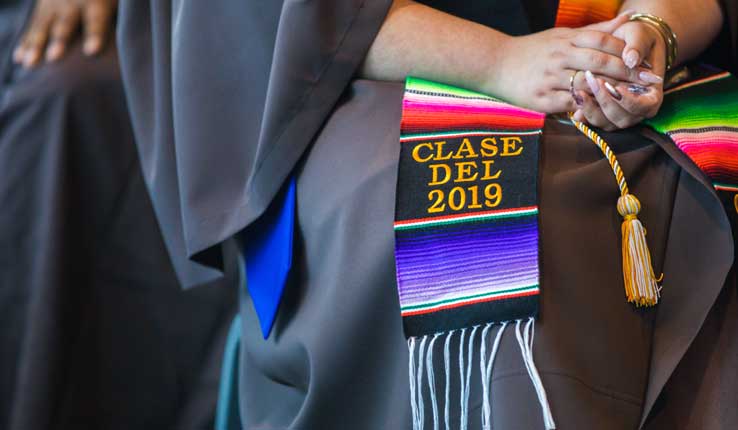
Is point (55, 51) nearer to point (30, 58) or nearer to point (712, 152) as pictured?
point (30, 58)

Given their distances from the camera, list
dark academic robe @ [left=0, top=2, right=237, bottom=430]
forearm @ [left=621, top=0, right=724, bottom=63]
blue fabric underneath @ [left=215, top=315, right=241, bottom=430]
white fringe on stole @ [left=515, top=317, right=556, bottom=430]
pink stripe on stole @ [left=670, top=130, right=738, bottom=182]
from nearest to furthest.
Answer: white fringe on stole @ [left=515, top=317, right=556, bottom=430] < pink stripe on stole @ [left=670, top=130, right=738, bottom=182] < forearm @ [left=621, top=0, right=724, bottom=63] < blue fabric underneath @ [left=215, top=315, right=241, bottom=430] < dark academic robe @ [left=0, top=2, right=237, bottom=430]

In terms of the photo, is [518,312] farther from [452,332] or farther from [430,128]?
[430,128]

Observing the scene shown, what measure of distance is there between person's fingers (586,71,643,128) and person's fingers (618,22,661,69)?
35mm

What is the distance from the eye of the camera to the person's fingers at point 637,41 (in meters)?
0.84

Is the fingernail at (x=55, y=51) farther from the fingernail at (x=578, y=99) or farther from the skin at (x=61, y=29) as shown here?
the fingernail at (x=578, y=99)

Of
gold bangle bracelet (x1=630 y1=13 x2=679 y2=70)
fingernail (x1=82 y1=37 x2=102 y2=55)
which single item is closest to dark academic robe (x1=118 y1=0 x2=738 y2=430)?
gold bangle bracelet (x1=630 y1=13 x2=679 y2=70)

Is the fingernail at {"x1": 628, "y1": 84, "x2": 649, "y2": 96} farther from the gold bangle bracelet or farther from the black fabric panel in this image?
the black fabric panel

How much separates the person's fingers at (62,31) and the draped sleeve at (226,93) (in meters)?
0.26

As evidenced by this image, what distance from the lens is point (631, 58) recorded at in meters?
0.83

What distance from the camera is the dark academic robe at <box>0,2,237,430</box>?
1.23m

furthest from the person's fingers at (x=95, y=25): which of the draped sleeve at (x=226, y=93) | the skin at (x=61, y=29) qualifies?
the draped sleeve at (x=226, y=93)

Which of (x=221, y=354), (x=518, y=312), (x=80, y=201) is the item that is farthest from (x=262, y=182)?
(x=221, y=354)

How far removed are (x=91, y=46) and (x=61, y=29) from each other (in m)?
0.05

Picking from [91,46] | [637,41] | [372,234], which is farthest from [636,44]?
[91,46]
